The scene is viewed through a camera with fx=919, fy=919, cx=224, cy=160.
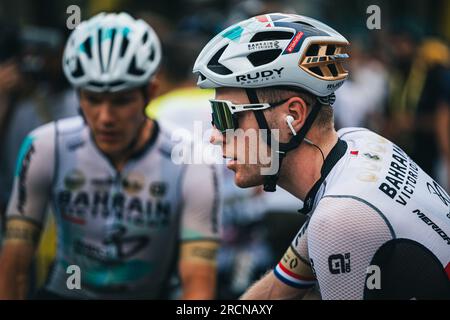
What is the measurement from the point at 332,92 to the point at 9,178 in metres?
4.37

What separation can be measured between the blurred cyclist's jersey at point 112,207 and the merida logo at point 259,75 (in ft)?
5.16

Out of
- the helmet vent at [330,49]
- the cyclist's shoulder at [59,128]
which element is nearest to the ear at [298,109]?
the helmet vent at [330,49]

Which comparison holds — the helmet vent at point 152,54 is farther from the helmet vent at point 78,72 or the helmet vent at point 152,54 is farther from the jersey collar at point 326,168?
the jersey collar at point 326,168

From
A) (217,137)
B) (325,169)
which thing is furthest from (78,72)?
(325,169)

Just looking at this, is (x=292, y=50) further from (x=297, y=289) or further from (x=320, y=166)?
(x=297, y=289)

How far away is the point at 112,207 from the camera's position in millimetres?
5379

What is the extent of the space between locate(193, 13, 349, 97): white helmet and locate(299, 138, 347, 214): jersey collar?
24cm

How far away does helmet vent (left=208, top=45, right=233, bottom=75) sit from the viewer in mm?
3842

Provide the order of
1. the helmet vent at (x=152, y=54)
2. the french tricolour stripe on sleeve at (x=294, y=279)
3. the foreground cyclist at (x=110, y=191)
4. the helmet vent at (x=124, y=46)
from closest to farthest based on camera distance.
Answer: the french tricolour stripe on sleeve at (x=294, y=279) < the foreground cyclist at (x=110, y=191) < the helmet vent at (x=124, y=46) < the helmet vent at (x=152, y=54)

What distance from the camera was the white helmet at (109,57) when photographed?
5.25 metres

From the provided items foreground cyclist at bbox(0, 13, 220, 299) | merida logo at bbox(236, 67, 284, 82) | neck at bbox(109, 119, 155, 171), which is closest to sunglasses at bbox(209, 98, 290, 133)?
merida logo at bbox(236, 67, 284, 82)

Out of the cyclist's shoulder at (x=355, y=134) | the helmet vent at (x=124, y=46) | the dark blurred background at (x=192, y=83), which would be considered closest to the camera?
the cyclist's shoulder at (x=355, y=134)

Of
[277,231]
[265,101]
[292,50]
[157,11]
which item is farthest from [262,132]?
[157,11]

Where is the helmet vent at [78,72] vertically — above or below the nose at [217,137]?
below
